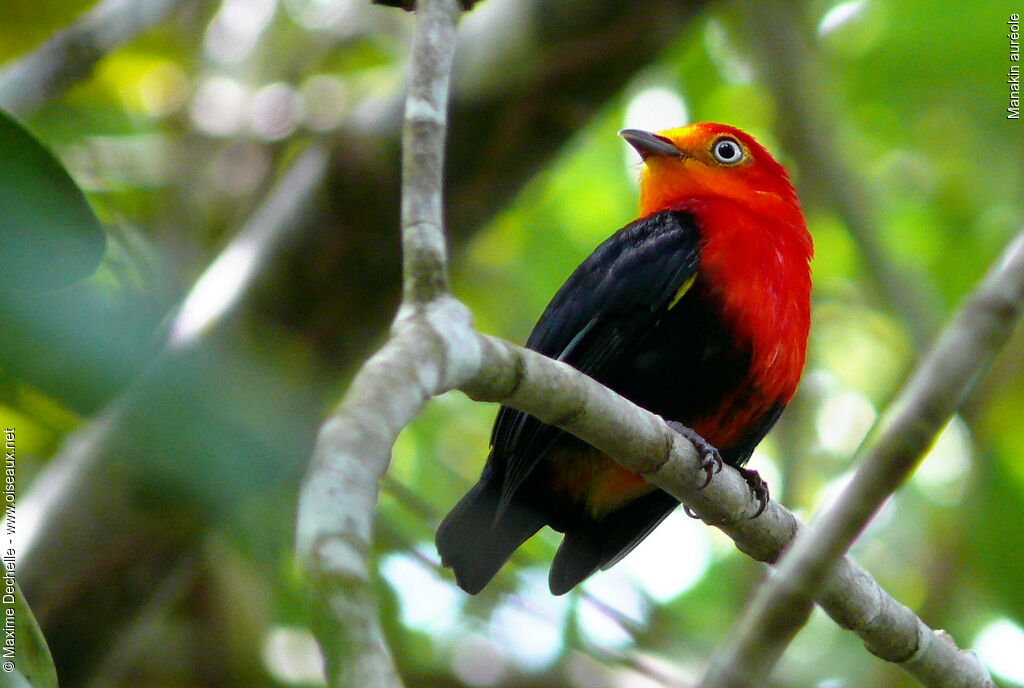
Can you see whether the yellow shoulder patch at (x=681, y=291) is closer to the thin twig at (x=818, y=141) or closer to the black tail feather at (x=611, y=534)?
the black tail feather at (x=611, y=534)

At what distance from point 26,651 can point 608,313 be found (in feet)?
7.31

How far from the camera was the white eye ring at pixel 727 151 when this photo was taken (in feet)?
16.3

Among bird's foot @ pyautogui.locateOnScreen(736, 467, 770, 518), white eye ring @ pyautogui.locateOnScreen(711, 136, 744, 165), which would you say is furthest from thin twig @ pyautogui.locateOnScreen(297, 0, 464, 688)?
white eye ring @ pyautogui.locateOnScreen(711, 136, 744, 165)

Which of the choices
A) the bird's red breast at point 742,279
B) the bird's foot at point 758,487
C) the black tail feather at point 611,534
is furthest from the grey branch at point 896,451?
the black tail feather at point 611,534

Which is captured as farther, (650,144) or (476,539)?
(650,144)

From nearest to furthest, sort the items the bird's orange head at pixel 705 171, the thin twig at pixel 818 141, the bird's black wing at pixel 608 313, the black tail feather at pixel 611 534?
the bird's black wing at pixel 608 313 < the black tail feather at pixel 611 534 < the thin twig at pixel 818 141 < the bird's orange head at pixel 705 171

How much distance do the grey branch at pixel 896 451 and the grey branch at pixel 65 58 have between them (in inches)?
104

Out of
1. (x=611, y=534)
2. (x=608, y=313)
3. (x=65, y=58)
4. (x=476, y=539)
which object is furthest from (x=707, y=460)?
(x=65, y=58)

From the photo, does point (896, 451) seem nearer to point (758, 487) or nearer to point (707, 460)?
point (707, 460)

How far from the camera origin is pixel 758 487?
3.74m

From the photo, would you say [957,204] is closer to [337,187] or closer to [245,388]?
[337,187]

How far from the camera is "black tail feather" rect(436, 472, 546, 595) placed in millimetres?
Answer: 3865

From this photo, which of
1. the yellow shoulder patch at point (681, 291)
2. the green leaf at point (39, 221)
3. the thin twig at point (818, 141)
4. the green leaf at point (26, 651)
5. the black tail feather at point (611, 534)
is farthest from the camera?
the thin twig at point (818, 141)

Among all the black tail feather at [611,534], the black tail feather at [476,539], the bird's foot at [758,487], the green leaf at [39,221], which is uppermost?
the green leaf at [39,221]
